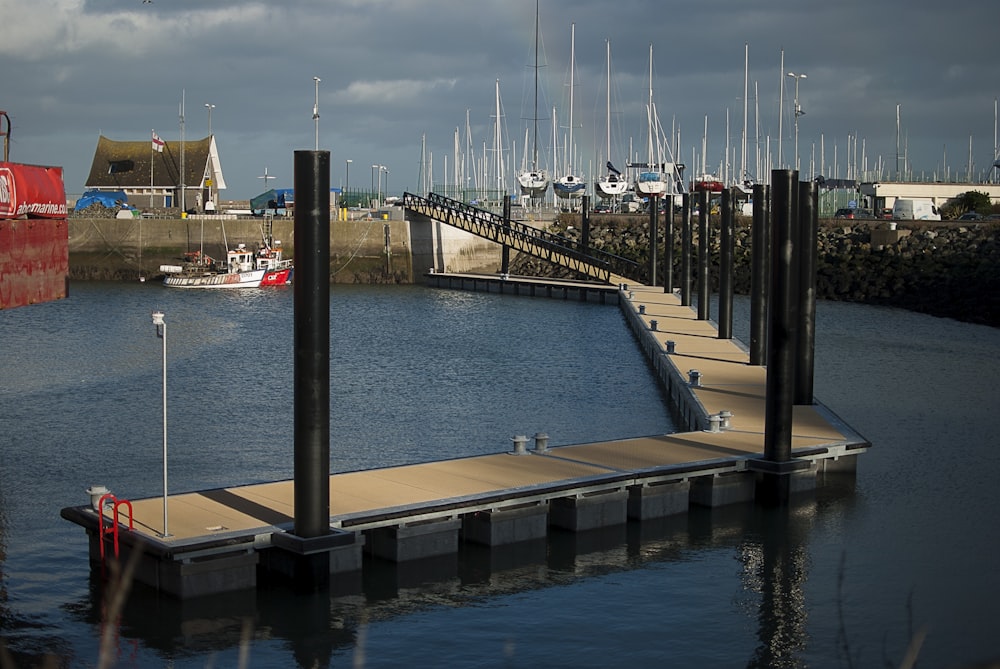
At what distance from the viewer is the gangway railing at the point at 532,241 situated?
76500mm

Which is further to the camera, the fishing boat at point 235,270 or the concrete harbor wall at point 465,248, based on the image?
the fishing boat at point 235,270

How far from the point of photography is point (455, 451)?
28.7 meters

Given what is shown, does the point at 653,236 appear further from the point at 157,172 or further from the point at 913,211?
the point at 157,172

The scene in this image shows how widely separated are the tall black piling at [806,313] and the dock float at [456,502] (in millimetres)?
623

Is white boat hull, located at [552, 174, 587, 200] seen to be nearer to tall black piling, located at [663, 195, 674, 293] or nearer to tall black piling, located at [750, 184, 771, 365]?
tall black piling, located at [663, 195, 674, 293]

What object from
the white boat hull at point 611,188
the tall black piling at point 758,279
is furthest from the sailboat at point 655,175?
the tall black piling at point 758,279

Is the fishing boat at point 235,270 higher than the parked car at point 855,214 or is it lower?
lower

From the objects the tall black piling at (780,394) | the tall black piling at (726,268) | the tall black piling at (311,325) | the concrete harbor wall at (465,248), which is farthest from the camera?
the concrete harbor wall at (465,248)

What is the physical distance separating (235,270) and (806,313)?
56.5 m

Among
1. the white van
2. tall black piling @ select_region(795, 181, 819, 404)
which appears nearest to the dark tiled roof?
the white van

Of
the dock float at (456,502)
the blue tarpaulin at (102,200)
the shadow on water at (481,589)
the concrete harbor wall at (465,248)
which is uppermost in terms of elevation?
the blue tarpaulin at (102,200)

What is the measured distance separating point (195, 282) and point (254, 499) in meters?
61.4

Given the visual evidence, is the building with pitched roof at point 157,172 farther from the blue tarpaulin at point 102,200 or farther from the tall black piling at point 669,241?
the tall black piling at point 669,241

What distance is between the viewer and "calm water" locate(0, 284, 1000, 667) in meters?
16.3
